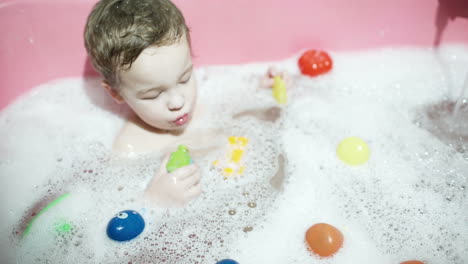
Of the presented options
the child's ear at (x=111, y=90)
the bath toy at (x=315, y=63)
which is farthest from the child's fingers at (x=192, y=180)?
the bath toy at (x=315, y=63)

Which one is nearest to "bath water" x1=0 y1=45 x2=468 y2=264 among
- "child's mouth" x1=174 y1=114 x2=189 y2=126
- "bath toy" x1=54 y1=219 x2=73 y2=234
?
"bath toy" x1=54 y1=219 x2=73 y2=234

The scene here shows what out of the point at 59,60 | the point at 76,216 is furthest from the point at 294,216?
the point at 59,60

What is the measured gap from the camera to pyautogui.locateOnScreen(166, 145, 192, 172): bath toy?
1.23 meters

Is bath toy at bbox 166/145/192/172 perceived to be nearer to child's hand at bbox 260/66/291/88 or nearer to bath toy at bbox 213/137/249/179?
bath toy at bbox 213/137/249/179

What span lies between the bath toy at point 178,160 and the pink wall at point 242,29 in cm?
43

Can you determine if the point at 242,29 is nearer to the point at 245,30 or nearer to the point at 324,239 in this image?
the point at 245,30

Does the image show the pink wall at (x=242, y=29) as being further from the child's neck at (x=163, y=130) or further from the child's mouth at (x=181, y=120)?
the child's mouth at (x=181, y=120)

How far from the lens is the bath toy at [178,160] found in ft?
4.04

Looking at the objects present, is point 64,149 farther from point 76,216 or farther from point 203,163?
point 203,163

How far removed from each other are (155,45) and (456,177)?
85 centimetres

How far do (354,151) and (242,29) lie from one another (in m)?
0.54

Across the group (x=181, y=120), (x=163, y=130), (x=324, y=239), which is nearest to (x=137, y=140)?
(x=163, y=130)

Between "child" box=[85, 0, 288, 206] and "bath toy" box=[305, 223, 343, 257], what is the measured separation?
1.05 feet

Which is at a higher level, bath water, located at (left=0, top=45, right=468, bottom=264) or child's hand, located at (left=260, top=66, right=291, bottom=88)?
child's hand, located at (left=260, top=66, right=291, bottom=88)
